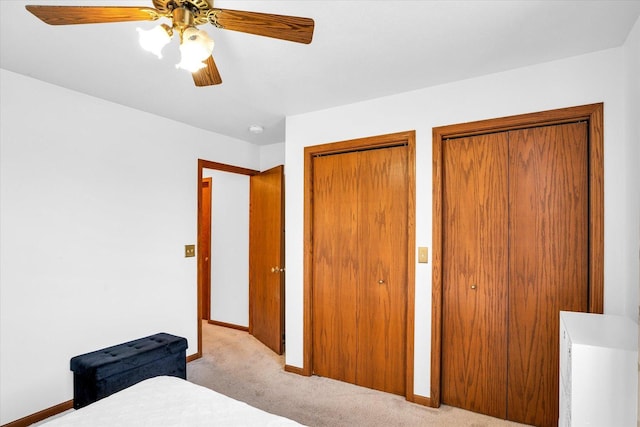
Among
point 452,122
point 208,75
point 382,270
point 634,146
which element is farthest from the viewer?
point 382,270

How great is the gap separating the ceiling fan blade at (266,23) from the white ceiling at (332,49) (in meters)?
0.33

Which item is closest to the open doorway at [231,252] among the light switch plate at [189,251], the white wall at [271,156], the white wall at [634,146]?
the white wall at [271,156]

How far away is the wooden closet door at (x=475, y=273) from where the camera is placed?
94.1 inches

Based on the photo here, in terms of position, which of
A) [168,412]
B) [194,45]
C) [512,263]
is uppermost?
[194,45]

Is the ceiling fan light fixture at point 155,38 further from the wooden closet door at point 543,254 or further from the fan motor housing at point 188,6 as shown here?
the wooden closet door at point 543,254

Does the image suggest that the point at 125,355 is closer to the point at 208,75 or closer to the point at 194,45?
the point at 208,75

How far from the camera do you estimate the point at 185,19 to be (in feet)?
4.25

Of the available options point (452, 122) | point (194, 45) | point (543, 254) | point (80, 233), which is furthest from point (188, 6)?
point (543, 254)

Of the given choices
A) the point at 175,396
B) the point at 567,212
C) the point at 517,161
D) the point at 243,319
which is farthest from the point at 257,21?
the point at 243,319

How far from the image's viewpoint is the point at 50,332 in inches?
96.2

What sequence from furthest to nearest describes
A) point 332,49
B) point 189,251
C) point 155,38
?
point 189,251, point 332,49, point 155,38

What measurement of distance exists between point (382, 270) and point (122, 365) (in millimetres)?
2075

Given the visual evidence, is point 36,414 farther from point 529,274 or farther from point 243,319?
point 529,274

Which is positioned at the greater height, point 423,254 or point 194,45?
point 194,45
